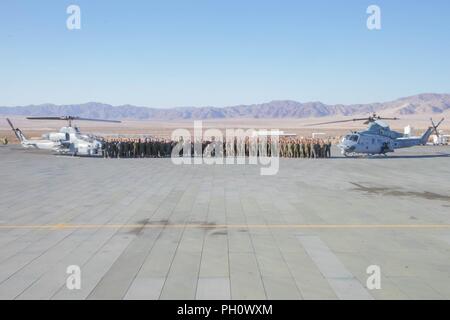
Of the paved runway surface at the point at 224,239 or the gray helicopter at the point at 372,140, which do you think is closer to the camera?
the paved runway surface at the point at 224,239

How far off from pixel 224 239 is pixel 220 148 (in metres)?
22.5

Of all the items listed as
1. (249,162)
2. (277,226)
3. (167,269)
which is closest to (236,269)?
(167,269)

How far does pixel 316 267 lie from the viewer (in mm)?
6969

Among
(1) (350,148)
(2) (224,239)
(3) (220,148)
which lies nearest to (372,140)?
(1) (350,148)

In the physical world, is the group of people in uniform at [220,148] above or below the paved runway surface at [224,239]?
above

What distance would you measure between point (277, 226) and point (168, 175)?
431 inches

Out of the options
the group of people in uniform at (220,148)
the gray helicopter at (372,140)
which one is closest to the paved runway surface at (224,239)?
the gray helicopter at (372,140)

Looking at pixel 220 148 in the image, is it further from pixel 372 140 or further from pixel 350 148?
pixel 372 140

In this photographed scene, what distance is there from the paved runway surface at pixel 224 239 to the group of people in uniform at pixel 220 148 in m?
13.1

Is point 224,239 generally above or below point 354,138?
below

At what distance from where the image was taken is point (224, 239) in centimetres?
881

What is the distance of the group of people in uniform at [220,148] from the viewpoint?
1211 inches

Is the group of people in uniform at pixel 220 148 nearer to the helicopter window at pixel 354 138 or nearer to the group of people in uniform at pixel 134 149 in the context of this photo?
the group of people in uniform at pixel 134 149
